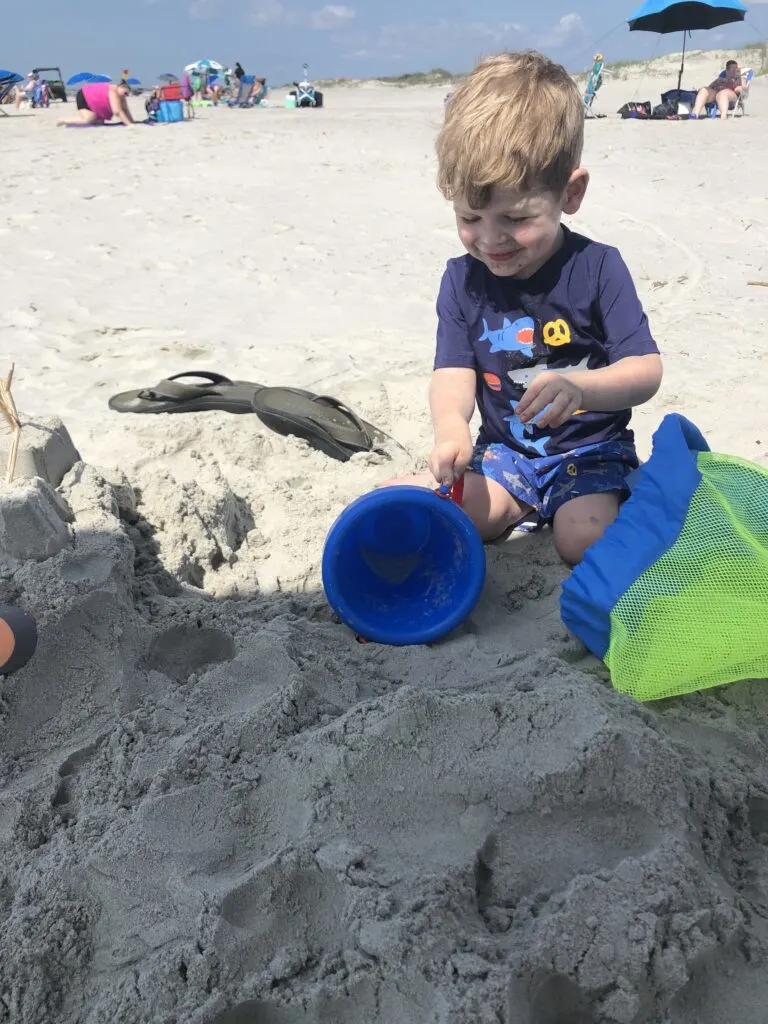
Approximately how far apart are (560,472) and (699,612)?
682mm

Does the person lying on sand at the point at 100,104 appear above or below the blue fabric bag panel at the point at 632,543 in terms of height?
above

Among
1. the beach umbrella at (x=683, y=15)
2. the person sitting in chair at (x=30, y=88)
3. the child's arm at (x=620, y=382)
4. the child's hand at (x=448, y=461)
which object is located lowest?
the child's hand at (x=448, y=461)

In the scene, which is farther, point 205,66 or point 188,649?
point 205,66

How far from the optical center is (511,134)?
171cm

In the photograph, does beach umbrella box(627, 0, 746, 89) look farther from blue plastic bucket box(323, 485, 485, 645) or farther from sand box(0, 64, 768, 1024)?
blue plastic bucket box(323, 485, 485, 645)

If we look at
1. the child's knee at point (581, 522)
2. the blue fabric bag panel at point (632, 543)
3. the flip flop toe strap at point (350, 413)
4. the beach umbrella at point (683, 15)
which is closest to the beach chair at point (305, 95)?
the beach umbrella at point (683, 15)

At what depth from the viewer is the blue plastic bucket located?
72.3 inches

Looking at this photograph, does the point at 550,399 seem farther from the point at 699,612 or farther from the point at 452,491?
the point at 699,612

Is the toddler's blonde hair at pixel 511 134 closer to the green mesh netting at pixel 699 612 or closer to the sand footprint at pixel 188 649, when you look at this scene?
the green mesh netting at pixel 699 612

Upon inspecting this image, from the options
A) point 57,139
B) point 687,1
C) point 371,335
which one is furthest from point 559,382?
point 687,1

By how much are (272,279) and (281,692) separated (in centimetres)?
339

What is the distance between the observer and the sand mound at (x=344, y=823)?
1.03 m

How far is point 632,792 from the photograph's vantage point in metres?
1.25

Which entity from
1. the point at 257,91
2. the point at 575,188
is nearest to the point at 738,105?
the point at 257,91
